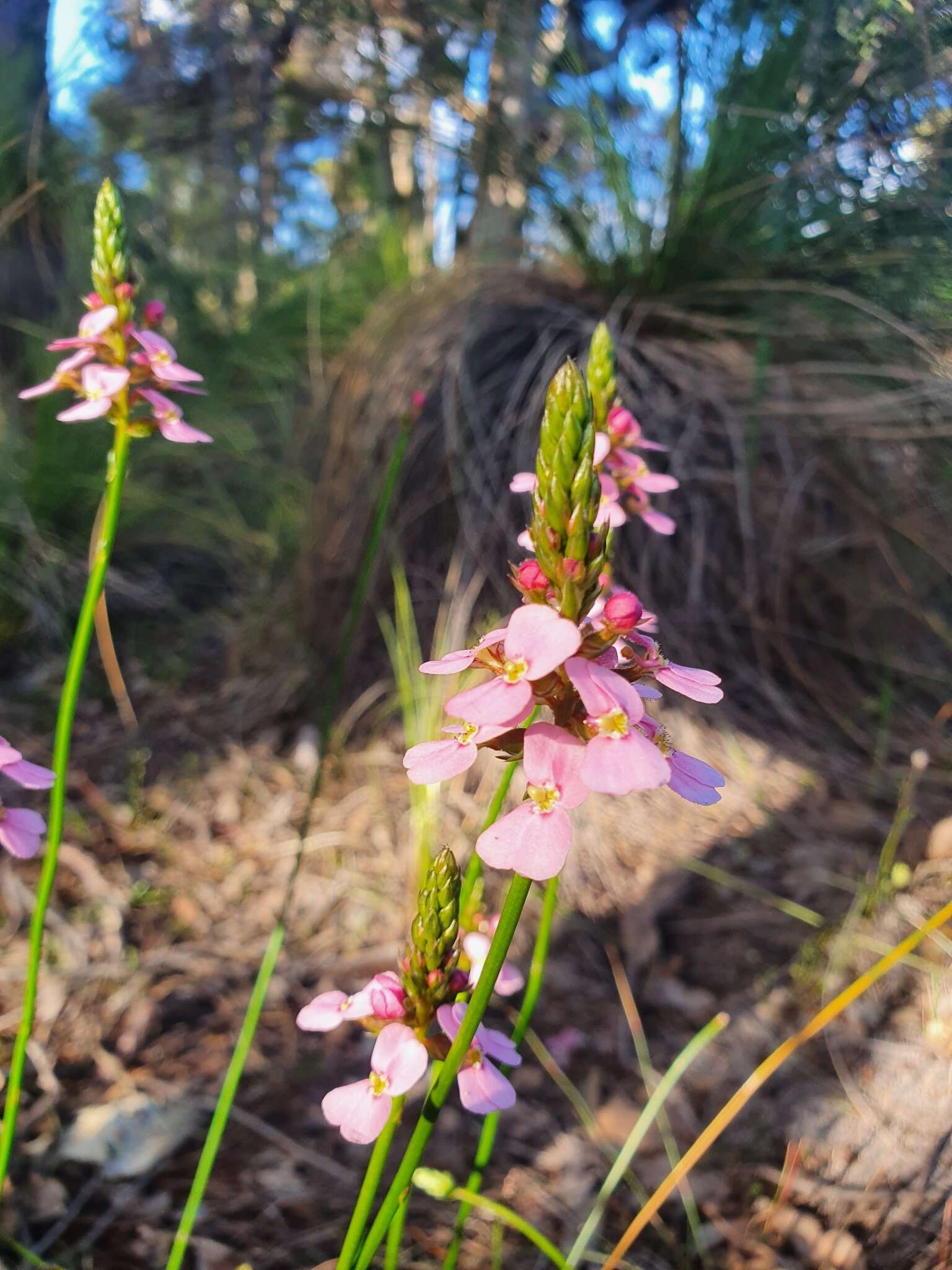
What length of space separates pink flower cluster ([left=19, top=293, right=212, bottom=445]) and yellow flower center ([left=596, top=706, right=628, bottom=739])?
26.9 inches

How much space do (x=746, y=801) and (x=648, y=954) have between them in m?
A: 0.58

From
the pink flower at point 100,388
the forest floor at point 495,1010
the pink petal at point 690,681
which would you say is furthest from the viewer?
the forest floor at point 495,1010

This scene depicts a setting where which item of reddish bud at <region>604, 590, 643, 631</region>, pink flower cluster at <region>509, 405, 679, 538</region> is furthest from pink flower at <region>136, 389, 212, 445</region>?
reddish bud at <region>604, 590, 643, 631</region>

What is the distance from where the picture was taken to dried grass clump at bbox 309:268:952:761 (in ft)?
7.80

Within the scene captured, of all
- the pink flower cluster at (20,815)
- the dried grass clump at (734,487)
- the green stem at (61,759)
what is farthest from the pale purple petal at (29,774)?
the dried grass clump at (734,487)

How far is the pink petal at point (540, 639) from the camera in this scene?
0.49 meters

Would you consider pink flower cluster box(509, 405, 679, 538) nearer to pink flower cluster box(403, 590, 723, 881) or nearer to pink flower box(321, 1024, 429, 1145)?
pink flower cluster box(403, 590, 723, 881)

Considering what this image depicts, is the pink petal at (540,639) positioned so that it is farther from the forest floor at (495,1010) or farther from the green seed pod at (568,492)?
the forest floor at (495,1010)

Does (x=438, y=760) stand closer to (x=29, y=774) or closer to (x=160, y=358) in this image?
(x=29, y=774)

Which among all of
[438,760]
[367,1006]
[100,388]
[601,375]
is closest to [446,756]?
[438,760]

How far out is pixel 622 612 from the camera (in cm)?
57

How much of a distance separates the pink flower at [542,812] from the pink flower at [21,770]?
0.44 m

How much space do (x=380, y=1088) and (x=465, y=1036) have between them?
16cm

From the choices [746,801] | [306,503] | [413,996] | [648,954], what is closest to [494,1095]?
[413,996]
